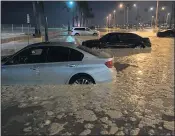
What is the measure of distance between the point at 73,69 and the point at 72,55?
39 centimetres

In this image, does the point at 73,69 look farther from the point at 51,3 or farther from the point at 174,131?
the point at 51,3

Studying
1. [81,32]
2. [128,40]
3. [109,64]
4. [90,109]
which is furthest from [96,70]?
[81,32]

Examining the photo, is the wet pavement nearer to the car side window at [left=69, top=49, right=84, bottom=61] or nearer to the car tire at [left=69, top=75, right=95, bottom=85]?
the car tire at [left=69, top=75, right=95, bottom=85]

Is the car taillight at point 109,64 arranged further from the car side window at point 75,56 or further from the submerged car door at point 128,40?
the submerged car door at point 128,40

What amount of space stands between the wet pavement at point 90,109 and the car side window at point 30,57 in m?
0.74

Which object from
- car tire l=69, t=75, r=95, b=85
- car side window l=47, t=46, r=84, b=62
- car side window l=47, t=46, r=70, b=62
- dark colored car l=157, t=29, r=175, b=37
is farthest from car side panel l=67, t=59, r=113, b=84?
dark colored car l=157, t=29, r=175, b=37

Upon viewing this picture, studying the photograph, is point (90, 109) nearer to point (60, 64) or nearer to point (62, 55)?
point (60, 64)

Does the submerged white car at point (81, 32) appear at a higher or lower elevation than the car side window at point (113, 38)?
higher

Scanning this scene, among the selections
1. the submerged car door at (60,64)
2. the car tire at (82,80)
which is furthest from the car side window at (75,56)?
the car tire at (82,80)

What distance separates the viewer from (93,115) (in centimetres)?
643

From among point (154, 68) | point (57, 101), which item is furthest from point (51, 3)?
point (57, 101)

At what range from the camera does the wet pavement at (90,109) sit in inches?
223

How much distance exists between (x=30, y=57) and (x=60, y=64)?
96 centimetres

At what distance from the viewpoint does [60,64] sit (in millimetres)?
8469
